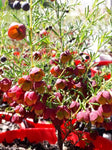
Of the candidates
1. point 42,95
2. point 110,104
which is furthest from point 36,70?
point 110,104

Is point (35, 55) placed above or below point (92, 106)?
above

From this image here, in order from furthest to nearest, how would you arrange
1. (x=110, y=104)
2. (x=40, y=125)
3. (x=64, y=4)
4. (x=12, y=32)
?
1. (x=40, y=125)
2. (x=64, y=4)
3. (x=110, y=104)
4. (x=12, y=32)

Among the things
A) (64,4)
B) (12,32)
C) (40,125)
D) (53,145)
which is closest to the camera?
(12,32)

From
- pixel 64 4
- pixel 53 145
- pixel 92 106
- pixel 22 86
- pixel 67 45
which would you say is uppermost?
pixel 64 4

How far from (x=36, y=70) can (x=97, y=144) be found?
1.67 feet

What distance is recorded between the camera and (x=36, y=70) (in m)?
0.54

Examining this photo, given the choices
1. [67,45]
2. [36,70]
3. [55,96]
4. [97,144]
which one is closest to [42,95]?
[55,96]

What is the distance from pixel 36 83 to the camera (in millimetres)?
572

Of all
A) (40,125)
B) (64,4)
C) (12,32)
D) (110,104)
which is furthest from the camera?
(40,125)

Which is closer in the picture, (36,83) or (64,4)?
(36,83)

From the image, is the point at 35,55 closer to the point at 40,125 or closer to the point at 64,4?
the point at 64,4

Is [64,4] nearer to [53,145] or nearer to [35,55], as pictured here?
[35,55]

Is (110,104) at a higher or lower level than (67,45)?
lower

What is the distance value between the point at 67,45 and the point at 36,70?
1.14 feet
